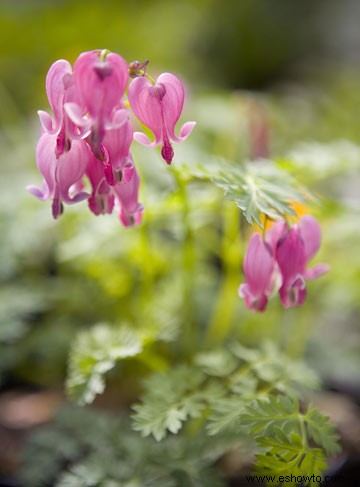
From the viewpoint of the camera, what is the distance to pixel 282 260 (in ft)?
3.06

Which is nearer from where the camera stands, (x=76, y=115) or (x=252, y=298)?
(x=76, y=115)

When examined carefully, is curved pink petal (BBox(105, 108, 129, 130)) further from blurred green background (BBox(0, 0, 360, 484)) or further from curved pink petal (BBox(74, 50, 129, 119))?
blurred green background (BBox(0, 0, 360, 484))

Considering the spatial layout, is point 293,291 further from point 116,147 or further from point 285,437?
point 116,147

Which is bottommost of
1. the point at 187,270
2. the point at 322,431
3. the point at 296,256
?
the point at 322,431

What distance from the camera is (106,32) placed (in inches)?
Result: 135

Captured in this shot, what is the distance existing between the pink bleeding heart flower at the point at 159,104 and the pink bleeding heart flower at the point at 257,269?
0.21 m

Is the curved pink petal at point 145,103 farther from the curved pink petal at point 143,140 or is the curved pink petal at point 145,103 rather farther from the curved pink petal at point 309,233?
the curved pink petal at point 309,233

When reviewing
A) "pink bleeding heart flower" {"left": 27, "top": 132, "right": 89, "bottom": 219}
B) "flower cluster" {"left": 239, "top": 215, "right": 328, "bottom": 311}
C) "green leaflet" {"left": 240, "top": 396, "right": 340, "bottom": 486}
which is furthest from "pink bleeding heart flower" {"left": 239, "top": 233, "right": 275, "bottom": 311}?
"pink bleeding heart flower" {"left": 27, "top": 132, "right": 89, "bottom": 219}

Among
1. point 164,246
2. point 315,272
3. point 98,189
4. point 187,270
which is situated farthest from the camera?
point 164,246

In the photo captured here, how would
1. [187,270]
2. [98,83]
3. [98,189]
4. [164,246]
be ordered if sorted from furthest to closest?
1. [164,246]
2. [187,270]
3. [98,189]
4. [98,83]

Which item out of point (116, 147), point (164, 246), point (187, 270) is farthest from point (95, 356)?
point (164, 246)

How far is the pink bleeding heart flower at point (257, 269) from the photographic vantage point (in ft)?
3.09

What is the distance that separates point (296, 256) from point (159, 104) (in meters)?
0.33

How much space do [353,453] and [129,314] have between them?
67 cm
